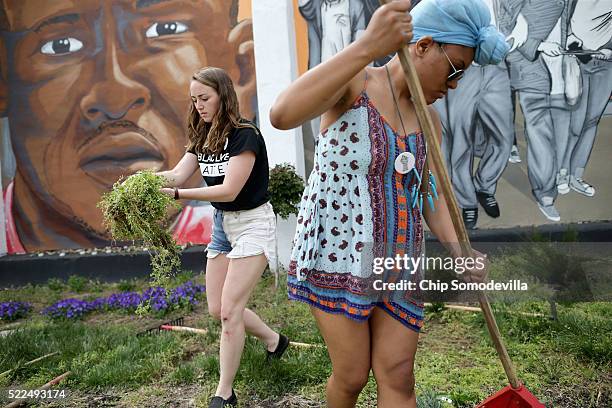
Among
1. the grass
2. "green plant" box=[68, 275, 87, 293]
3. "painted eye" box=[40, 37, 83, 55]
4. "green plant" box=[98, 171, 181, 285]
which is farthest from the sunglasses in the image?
"painted eye" box=[40, 37, 83, 55]

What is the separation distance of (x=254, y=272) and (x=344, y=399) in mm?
1445

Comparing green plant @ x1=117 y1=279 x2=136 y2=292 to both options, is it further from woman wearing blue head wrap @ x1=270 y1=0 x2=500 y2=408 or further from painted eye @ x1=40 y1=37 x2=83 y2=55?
woman wearing blue head wrap @ x1=270 y1=0 x2=500 y2=408

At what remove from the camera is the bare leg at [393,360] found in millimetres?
2215

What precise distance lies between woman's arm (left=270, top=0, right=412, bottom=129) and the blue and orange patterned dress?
0.28m

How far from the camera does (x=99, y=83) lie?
8875 millimetres

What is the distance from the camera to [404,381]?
87.7 inches

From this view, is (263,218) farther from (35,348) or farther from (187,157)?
(35,348)

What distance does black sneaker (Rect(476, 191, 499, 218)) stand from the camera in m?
7.42

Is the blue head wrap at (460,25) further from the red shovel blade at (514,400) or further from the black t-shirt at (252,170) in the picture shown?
the black t-shirt at (252,170)

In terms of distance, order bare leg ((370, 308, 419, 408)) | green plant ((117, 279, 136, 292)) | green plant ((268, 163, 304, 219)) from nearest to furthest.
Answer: bare leg ((370, 308, 419, 408)) → green plant ((268, 163, 304, 219)) → green plant ((117, 279, 136, 292))

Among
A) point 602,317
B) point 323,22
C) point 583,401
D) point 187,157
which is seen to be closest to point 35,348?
point 187,157

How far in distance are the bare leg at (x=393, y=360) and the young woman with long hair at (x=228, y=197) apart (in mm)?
1517

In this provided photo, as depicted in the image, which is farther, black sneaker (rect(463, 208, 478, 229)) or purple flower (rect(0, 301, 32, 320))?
black sneaker (rect(463, 208, 478, 229))

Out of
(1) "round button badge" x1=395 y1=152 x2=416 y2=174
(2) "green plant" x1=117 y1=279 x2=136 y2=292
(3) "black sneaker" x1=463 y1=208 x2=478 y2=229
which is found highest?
(1) "round button badge" x1=395 y1=152 x2=416 y2=174
